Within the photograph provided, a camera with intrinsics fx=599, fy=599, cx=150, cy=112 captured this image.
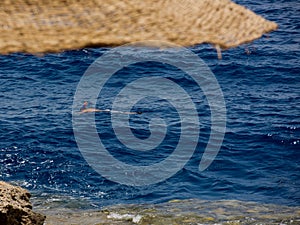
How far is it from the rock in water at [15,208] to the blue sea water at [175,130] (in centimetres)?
769

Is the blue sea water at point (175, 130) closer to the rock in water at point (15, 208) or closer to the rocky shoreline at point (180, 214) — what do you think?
the rocky shoreline at point (180, 214)

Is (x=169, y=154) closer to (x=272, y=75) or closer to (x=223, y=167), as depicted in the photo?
(x=223, y=167)

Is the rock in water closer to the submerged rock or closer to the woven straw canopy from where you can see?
the submerged rock

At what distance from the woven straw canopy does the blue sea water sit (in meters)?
15.0

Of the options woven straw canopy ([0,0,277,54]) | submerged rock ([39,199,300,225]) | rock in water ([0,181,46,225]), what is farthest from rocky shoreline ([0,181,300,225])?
woven straw canopy ([0,0,277,54])

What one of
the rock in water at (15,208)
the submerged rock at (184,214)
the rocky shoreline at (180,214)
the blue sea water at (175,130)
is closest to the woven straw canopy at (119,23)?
the rock in water at (15,208)

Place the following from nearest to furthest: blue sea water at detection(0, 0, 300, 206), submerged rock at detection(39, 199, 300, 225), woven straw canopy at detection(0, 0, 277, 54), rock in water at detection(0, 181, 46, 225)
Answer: woven straw canopy at detection(0, 0, 277, 54) → rock in water at detection(0, 181, 46, 225) → submerged rock at detection(39, 199, 300, 225) → blue sea water at detection(0, 0, 300, 206)

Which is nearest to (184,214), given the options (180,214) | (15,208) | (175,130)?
(180,214)

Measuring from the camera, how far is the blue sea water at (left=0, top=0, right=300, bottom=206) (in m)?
22.1

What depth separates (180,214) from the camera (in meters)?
17.8

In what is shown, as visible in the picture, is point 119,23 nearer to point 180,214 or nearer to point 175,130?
point 180,214

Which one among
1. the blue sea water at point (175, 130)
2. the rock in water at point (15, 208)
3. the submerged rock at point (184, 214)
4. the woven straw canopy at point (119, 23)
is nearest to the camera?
the woven straw canopy at point (119, 23)

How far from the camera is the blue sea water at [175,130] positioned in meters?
22.1

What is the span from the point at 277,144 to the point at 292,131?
129 cm
